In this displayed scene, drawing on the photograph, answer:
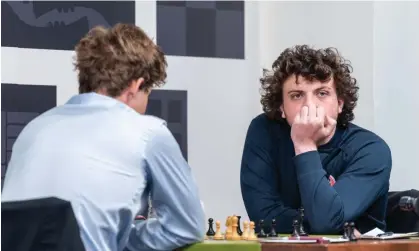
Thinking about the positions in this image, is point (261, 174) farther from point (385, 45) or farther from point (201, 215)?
point (385, 45)

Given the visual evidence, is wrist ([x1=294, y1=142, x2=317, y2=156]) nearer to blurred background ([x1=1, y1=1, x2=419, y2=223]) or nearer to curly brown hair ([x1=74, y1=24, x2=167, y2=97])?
curly brown hair ([x1=74, y1=24, x2=167, y2=97])

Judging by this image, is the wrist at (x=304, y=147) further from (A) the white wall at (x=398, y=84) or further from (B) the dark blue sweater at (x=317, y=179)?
(A) the white wall at (x=398, y=84)

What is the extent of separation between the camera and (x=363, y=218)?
2.73m

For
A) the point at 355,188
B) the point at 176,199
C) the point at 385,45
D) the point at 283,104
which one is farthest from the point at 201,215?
the point at 385,45

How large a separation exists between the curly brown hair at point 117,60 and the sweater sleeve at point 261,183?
812 mm

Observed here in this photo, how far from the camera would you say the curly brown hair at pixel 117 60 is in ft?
6.65

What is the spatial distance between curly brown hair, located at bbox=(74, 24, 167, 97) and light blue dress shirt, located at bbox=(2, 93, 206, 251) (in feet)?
0.37

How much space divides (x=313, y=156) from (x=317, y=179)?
85 millimetres

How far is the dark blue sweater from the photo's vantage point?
261 centimetres

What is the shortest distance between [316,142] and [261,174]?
0.66 feet

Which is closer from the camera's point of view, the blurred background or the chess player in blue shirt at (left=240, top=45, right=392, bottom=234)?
the chess player in blue shirt at (left=240, top=45, right=392, bottom=234)

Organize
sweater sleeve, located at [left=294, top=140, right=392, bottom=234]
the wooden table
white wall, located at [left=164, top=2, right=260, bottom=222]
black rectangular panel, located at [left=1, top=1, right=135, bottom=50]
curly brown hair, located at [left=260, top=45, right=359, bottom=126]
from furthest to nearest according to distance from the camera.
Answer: white wall, located at [left=164, top=2, right=260, bottom=222] → black rectangular panel, located at [left=1, top=1, right=135, bottom=50] → curly brown hair, located at [left=260, top=45, right=359, bottom=126] → sweater sleeve, located at [left=294, top=140, right=392, bottom=234] → the wooden table

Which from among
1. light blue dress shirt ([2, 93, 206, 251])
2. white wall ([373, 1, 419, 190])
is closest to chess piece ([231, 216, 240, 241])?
light blue dress shirt ([2, 93, 206, 251])

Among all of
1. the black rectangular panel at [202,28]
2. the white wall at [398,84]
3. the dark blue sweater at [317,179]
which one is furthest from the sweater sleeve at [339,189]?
the black rectangular panel at [202,28]
